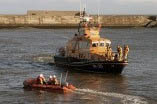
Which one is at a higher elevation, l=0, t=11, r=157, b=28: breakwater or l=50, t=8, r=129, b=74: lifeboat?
l=50, t=8, r=129, b=74: lifeboat

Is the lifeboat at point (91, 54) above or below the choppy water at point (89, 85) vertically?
above

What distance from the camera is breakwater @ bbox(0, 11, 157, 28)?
134750 mm

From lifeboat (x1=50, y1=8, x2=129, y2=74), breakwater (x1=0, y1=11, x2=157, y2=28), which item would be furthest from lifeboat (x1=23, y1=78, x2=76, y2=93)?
breakwater (x1=0, y1=11, x2=157, y2=28)

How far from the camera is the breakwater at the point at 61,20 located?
134750 millimetres

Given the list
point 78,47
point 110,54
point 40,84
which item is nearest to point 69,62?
point 78,47

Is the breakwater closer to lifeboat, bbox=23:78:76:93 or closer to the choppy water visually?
the choppy water

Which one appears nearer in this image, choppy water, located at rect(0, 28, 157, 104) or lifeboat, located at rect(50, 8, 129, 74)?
choppy water, located at rect(0, 28, 157, 104)

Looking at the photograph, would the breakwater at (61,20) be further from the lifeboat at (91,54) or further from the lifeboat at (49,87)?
the lifeboat at (49,87)

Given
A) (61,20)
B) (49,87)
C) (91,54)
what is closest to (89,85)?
(49,87)

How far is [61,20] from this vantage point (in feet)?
447

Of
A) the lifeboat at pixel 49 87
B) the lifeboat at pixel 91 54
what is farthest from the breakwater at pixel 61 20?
the lifeboat at pixel 49 87

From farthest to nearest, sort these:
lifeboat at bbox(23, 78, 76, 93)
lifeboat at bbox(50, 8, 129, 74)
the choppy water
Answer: lifeboat at bbox(50, 8, 129, 74) → lifeboat at bbox(23, 78, 76, 93) → the choppy water

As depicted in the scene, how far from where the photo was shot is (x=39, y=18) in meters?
135

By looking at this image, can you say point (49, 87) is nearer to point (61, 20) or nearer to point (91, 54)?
point (91, 54)
